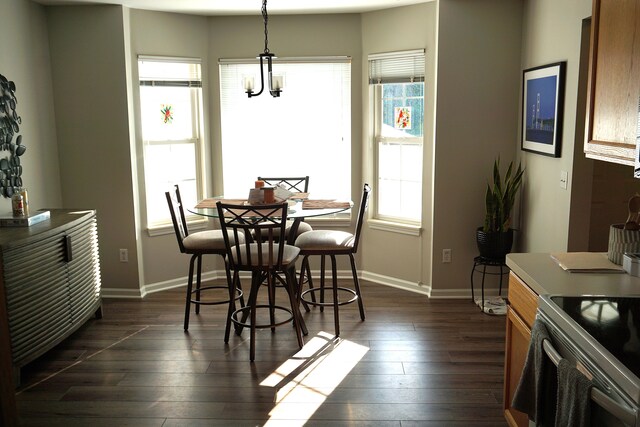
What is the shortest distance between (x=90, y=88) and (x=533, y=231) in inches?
136

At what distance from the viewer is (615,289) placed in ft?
7.20

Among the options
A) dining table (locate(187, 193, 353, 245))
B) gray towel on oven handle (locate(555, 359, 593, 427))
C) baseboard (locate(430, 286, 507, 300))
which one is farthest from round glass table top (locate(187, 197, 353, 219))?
gray towel on oven handle (locate(555, 359, 593, 427))

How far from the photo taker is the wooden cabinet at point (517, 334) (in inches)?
94.0

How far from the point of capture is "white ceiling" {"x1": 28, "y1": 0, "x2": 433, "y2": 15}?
14.8 ft

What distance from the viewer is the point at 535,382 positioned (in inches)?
77.6

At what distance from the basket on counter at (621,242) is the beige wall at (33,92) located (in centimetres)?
362

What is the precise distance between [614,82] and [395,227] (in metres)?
3.06

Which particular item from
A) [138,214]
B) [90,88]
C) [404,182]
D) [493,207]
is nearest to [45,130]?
[90,88]

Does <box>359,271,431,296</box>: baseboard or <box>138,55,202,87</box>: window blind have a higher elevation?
<box>138,55,202,87</box>: window blind

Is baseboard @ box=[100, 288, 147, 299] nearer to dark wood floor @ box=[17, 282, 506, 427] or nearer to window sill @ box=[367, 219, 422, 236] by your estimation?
dark wood floor @ box=[17, 282, 506, 427]

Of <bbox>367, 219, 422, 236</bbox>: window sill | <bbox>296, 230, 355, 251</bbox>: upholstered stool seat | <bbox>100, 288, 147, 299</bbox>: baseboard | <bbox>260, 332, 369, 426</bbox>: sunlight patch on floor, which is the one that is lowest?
<bbox>260, 332, 369, 426</bbox>: sunlight patch on floor

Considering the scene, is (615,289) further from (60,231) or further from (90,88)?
(90,88)

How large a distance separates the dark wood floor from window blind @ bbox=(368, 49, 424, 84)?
186cm

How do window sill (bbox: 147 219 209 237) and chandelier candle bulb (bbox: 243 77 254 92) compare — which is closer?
chandelier candle bulb (bbox: 243 77 254 92)
